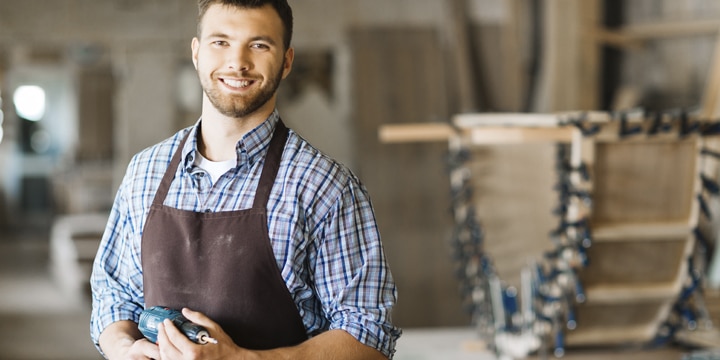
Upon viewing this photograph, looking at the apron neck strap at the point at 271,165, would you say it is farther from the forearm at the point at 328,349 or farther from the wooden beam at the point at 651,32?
the wooden beam at the point at 651,32

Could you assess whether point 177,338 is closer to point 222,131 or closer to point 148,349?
point 148,349

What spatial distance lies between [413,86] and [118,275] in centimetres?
466

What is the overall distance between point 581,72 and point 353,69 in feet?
6.52

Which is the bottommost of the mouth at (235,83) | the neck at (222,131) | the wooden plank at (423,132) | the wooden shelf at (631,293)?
the wooden shelf at (631,293)

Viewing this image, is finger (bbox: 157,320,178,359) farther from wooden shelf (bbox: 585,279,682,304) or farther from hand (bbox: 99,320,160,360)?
wooden shelf (bbox: 585,279,682,304)

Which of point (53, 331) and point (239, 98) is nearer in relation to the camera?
point (239, 98)

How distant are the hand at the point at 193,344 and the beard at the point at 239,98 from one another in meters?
0.38

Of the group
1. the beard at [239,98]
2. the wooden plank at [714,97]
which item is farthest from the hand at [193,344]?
the wooden plank at [714,97]

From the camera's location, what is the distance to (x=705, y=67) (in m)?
4.66

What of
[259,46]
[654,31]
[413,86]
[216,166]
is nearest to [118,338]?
[216,166]

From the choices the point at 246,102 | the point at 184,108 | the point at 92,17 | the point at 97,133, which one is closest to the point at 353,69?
the point at 184,108

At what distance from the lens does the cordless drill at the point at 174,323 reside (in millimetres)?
1430

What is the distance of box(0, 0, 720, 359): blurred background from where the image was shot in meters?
4.67

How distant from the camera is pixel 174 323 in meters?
1.45
